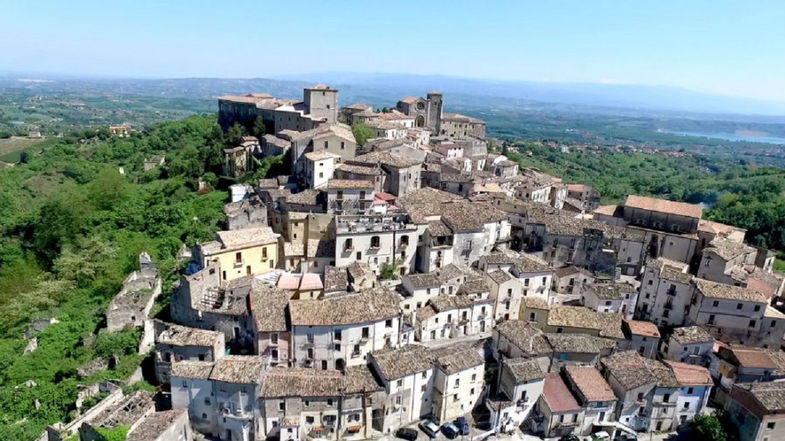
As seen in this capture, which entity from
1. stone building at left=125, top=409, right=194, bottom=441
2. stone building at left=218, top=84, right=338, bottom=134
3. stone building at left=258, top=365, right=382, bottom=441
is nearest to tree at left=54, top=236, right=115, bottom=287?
stone building at left=125, top=409, right=194, bottom=441

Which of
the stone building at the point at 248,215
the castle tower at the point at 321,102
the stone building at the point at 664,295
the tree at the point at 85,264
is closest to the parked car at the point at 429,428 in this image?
the stone building at the point at 664,295

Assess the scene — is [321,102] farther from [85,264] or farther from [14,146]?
[14,146]

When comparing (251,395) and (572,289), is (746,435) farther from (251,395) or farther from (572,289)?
(251,395)

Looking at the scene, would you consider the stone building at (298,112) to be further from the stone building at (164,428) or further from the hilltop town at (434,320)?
the stone building at (164,428)

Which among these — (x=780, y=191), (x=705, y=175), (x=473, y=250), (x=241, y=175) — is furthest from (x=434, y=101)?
(x=705, y=175)

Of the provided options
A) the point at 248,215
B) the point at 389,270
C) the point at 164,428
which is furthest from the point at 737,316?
the point at 164,428

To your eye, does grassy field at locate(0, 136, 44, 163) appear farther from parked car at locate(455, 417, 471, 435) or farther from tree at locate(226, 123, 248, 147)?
parked car at locate(455, 417, 471, 435)
